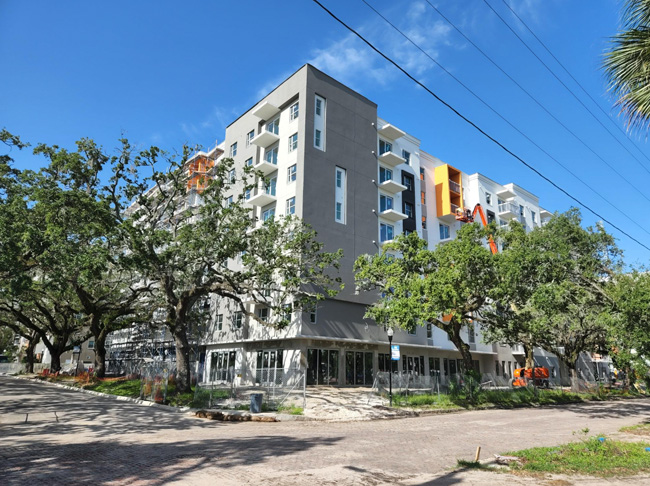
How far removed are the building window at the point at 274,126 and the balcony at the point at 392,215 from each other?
12.3m

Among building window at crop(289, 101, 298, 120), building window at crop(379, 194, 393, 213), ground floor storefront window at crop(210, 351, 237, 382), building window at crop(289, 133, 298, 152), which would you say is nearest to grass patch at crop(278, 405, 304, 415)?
ground floor storefront window at crop(210, 351, 237, 382)

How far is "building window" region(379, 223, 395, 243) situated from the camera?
40784 millimetres

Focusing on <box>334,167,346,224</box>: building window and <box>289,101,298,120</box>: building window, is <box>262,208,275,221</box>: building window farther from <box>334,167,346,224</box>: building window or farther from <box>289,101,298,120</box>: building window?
<box>289,101,298,120</box>: building window

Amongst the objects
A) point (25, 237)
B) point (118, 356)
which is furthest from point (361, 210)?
point (118, 356)

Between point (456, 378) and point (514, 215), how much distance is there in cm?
3757

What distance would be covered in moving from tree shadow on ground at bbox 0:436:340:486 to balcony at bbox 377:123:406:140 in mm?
34945

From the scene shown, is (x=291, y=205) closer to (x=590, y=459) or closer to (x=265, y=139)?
(x=265, y=139)

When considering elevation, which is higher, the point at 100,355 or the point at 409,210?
the point at 409,210

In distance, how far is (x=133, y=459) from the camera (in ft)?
31.5

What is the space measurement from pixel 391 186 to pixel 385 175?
2211 millimetres

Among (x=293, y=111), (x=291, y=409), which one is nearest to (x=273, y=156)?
(x=293, y=111)

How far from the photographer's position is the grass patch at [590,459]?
8820 mm

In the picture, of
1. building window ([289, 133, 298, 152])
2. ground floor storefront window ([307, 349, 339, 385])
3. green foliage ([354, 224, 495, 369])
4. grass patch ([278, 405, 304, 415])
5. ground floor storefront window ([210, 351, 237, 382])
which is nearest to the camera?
grass patch ([278, 405, 304, 415])

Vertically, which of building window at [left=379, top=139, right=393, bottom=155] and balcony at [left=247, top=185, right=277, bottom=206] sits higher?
building window at [left=379, top=139, right=393, bottom=155]
